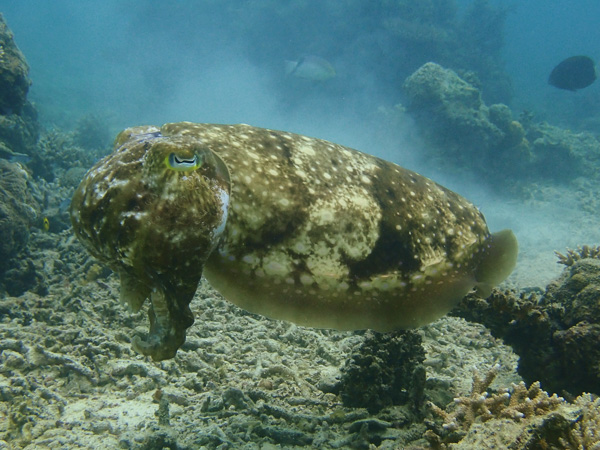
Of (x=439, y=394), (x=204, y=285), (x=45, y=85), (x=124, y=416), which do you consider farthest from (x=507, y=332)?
(x=45, y=85)

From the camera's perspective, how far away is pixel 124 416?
3.49 m

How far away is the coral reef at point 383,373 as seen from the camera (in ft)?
11.9

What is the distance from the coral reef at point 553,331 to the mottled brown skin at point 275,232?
64cm

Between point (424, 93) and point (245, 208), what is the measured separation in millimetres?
19886

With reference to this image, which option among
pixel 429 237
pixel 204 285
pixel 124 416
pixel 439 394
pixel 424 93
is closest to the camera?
pixel 429 237

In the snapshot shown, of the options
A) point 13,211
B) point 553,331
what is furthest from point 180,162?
point 13,211

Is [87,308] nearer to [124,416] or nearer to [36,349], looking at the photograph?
[36,349]

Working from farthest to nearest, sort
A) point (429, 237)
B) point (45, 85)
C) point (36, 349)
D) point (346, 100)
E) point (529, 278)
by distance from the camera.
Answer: point (45, 85)
point (346, 100)
point (529, 278)
point (36, 349)
point (429, 237)

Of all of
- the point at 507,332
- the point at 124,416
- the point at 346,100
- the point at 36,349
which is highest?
the point at 346,100

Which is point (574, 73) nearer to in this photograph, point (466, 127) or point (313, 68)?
point (466, 127)

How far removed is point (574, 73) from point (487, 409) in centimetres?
2289

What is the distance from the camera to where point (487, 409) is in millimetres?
2801

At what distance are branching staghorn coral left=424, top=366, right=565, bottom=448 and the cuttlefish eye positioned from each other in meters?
2.45

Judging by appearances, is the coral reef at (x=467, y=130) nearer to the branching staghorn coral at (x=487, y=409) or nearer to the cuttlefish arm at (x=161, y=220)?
the branching staghorn coral at (x=487, y=409)
